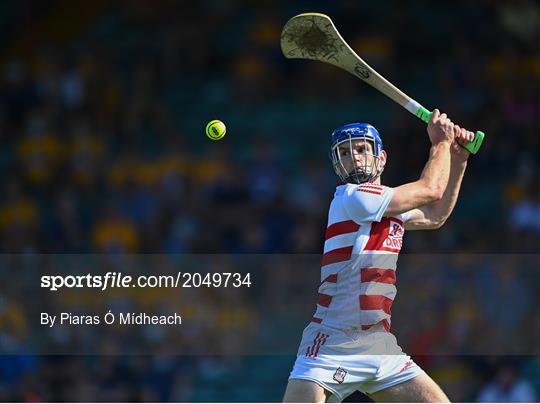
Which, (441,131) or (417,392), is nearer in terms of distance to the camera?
(417,392)

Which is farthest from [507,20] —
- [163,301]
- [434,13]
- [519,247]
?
[163,301]

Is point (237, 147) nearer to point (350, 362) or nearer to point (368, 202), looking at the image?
point (368, 202)

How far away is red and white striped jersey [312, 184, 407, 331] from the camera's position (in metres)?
5.66

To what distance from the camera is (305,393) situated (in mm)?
5539

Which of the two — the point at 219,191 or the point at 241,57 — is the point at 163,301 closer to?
the point at 219,191

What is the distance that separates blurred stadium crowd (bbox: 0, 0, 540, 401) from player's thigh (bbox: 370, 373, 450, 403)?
4.03 m

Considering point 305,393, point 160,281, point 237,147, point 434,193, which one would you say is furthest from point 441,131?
point 237,147

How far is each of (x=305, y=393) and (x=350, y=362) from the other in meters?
0.24

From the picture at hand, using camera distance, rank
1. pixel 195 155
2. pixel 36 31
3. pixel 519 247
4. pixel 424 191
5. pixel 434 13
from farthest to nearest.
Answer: pixel 36 31, pixel 434 13, pixel 195 155, pixel 519 247, pixel 424 191

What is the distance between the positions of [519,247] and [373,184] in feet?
15.4

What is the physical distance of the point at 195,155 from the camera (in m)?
11.8

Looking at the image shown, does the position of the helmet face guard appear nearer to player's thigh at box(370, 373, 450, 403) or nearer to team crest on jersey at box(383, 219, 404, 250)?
team crest on jersey at box(383, 219, 404, 250)

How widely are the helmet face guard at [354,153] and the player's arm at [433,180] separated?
0.58ft

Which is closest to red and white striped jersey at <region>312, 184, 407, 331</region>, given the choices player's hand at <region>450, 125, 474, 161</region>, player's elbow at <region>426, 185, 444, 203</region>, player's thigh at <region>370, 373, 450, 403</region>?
player's elbow at <region>426, 185, 444, 203</region>
